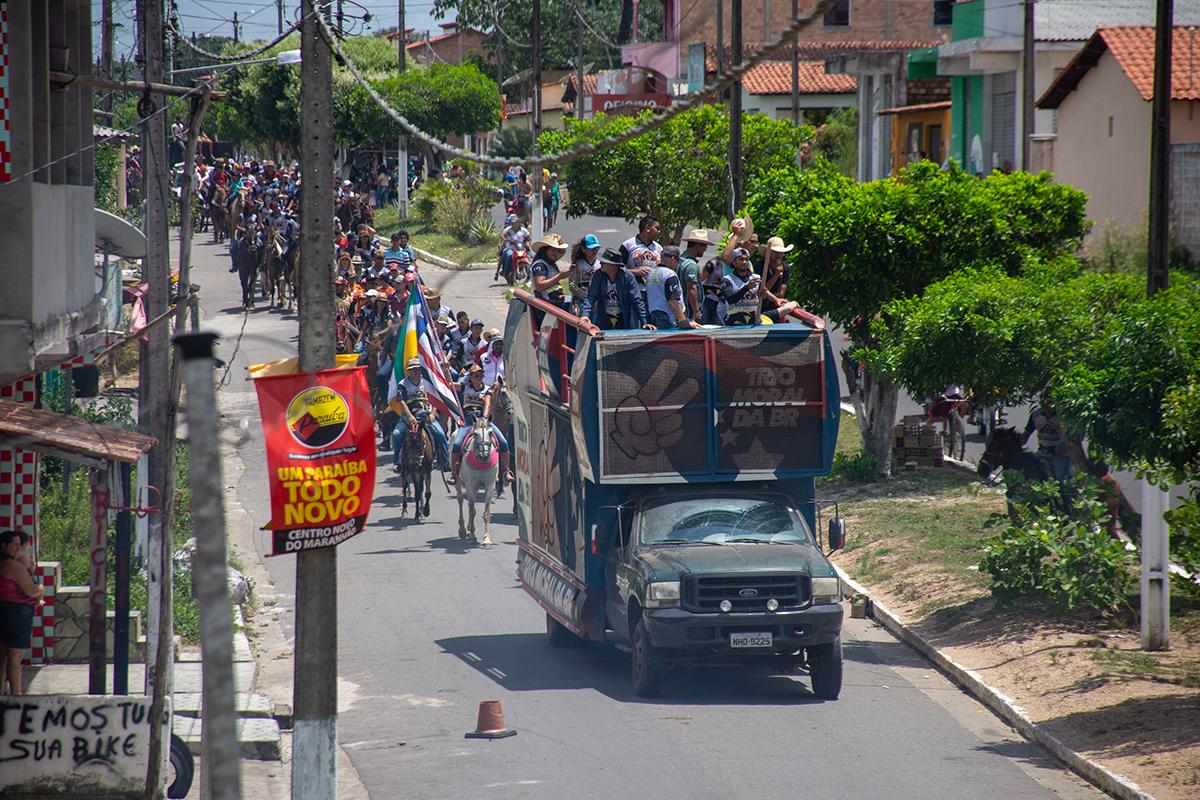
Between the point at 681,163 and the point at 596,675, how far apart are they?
77.5ft

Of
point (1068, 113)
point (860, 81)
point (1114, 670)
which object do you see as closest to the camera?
point (1114, 670)

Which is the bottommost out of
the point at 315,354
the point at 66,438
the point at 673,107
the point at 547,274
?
the point at 66,438

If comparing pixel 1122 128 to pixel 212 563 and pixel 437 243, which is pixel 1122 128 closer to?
pixel 437 243

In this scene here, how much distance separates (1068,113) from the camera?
40031 mm

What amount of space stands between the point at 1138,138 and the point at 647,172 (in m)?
11.4

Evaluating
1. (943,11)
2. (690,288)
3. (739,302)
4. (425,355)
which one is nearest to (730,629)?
(690,288)

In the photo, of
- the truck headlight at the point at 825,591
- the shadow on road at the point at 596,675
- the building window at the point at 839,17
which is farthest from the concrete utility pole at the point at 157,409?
the building window at the point at 839,17

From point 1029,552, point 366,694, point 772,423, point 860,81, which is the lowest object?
point 366,694

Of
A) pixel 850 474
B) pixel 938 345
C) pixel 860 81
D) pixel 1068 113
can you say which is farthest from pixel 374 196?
pixel 938 345

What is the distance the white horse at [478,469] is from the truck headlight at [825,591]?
25.7 ft

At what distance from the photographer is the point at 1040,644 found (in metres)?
15.6

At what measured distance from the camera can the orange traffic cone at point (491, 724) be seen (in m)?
13.0

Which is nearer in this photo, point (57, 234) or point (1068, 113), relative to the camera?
point (57, 234)

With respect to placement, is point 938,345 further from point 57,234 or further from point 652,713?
point 57,234
